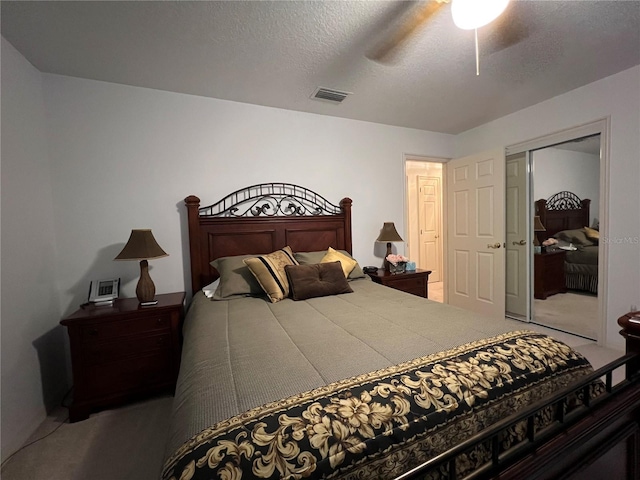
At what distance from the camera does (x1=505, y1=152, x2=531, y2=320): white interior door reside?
11.1ft

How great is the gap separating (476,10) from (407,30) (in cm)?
54

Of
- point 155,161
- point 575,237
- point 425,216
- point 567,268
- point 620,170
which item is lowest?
point 567,268

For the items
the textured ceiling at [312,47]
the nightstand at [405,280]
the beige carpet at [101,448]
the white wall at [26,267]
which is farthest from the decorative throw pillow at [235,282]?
the textured ceiling at [312,47]

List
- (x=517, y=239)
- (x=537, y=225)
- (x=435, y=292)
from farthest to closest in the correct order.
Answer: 1. (x=435, y=292)
2. (x=517, y=239)
3. (x=537, y=225)

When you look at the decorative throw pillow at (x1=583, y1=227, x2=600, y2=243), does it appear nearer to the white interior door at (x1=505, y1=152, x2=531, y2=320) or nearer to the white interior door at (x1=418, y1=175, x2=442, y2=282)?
the white interior door at (x1=505, y1=152, x2=531, y2=320)

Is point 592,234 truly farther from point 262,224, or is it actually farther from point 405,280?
point 262,224

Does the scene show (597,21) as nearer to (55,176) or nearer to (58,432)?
(55,176)

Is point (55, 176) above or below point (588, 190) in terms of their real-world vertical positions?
above

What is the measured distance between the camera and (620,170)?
8.17 feet

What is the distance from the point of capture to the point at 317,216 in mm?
3025

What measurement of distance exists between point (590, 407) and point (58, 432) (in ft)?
9.07

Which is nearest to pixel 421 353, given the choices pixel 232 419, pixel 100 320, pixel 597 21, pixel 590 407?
pixel 590 407

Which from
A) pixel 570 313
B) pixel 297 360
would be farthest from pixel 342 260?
pixel 570 313

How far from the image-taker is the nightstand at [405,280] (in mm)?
2955
